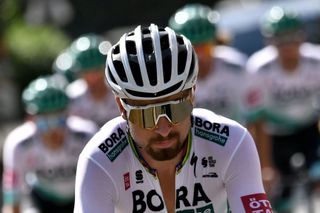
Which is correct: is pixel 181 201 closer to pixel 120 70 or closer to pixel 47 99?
pixel 120 70

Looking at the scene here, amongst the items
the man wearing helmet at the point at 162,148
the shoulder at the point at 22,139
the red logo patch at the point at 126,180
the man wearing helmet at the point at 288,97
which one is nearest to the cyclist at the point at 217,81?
the man wearing helmet at the point at 288,97

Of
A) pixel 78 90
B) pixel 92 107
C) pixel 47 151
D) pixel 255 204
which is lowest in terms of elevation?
pixel 255 204

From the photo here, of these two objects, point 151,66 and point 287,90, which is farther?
point 287,90

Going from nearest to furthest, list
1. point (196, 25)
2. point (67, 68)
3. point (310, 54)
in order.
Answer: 1. point (196, 25)
2. point (310, 54)
3. point (67, 68)

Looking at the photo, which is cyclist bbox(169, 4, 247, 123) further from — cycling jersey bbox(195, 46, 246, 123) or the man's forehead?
the man's forehead

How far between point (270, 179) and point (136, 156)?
502cm

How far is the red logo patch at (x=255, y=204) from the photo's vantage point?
5750mm

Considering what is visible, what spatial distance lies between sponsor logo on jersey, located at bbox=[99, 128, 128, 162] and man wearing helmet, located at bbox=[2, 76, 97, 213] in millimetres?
4060

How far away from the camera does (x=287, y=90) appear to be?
11430mm

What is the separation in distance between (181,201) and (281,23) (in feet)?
18.7

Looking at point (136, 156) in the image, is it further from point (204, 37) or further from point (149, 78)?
point (204, 37)

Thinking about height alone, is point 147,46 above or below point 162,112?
above

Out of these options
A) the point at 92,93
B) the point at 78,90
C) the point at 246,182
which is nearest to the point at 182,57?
the point at 246,182

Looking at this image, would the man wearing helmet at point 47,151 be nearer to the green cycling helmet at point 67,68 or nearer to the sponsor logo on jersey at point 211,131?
the green cycling helmet at point 67,68
